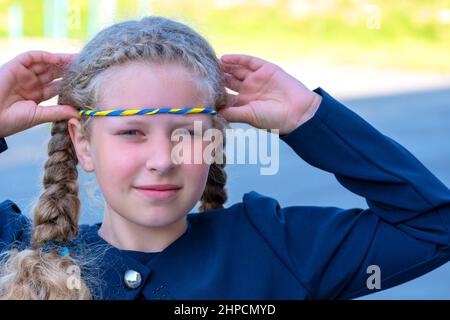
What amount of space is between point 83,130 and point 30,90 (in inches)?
8.6

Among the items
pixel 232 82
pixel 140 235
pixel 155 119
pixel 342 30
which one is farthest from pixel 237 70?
pixel 342 30

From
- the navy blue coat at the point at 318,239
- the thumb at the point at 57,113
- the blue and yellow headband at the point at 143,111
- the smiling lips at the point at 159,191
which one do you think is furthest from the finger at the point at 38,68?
the smiling lips at the point at 159,191

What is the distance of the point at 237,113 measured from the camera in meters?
2.01

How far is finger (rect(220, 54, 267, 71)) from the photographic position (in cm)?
204

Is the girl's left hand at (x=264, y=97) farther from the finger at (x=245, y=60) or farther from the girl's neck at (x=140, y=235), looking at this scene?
the girl's neck at (x=140, y=235)

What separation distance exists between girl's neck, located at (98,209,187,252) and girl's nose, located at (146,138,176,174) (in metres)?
0.21

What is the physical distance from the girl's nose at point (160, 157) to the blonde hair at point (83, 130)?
0.19 m

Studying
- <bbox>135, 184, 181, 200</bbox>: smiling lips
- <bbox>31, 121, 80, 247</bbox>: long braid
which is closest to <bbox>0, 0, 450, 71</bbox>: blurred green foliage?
<bbox>31, 121, 80, 247</bbox>: long braid

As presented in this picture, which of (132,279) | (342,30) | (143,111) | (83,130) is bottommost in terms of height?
(342,30)

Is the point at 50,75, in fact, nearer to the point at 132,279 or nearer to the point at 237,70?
the point at 237,70

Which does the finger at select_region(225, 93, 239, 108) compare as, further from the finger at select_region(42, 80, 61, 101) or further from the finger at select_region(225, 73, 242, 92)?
the finger at select_region(42, 80, 61, 101)
